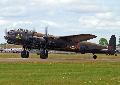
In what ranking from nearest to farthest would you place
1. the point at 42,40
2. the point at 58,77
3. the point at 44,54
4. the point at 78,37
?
the point at 58,77
the point at 42,40
the point at 44,54
the point at 78,37

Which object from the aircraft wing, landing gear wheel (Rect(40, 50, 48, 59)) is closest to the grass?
landing gear wheel (Rect(40, 50, 48, 59))

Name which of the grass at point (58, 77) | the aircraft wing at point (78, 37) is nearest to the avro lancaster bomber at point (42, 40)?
the aircraft wing at point (78, 37)

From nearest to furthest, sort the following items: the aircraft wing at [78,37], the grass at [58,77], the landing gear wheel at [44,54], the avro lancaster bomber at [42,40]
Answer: the grass at [58,77] < the avro lancaster bomber at [42,40] < the landing gear wheel at [44,54] < the aircraft wing at [78,37]

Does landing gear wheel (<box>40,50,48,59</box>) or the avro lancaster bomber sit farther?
landing gear wheel (<box>40,50,48,59</box>)

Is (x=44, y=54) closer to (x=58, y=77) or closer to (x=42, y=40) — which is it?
(x=42, y=40)

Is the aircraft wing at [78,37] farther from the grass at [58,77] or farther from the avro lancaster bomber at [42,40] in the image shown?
the grass at [58,77]

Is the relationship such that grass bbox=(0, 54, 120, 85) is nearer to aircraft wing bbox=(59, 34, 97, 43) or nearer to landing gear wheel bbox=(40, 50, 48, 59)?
landing gear wheel bbox=(40, 50, 48, 59)

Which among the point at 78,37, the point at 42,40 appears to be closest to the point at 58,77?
the point at 42,40

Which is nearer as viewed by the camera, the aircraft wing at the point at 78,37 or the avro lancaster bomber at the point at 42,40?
the avro lancaster bomber at the point at 42,40

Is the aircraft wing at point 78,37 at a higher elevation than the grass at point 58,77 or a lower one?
higher

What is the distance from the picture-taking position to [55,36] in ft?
250

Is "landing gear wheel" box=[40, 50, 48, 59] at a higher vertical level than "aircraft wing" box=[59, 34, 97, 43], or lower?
lower

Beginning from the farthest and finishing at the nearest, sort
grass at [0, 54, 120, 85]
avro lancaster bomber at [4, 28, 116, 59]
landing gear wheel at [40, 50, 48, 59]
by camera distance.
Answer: landing gear wheel at [40, 50, 48, 59] → avro lancaster bomber at [4, 28, 116, 59] → grass at [0, 54, 120, 85]

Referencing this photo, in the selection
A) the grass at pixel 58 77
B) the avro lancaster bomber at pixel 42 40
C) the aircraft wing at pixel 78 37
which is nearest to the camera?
the grass at pixel 58 77
